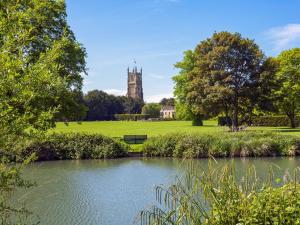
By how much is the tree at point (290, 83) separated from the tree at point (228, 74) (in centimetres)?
470

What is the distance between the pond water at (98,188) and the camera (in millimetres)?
12484

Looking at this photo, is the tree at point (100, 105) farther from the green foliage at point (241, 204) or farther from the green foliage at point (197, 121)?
the green foliage at point (241, 204)

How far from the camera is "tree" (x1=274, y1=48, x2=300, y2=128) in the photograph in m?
45.2

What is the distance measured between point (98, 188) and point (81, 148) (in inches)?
401

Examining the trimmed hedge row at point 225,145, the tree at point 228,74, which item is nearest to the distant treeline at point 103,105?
the tree at point 228,74

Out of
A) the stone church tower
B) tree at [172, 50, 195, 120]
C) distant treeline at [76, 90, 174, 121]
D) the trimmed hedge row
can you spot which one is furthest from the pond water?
the stone church tower

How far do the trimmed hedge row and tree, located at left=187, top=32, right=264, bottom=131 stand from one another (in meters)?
11.6

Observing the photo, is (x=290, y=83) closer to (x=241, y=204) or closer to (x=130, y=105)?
(x=241, y=204)

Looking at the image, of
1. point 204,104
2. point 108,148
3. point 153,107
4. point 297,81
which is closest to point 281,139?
point 108,148

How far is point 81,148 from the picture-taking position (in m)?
27.2

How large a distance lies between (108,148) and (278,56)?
31377 millimetres

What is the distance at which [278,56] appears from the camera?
169 feet

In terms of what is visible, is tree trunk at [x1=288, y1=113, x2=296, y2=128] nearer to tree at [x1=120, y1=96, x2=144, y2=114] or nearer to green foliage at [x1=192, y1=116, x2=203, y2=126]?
green foliage at [x1=192, y1=116, x2=203, y2=126]

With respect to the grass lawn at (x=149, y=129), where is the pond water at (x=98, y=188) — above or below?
below
